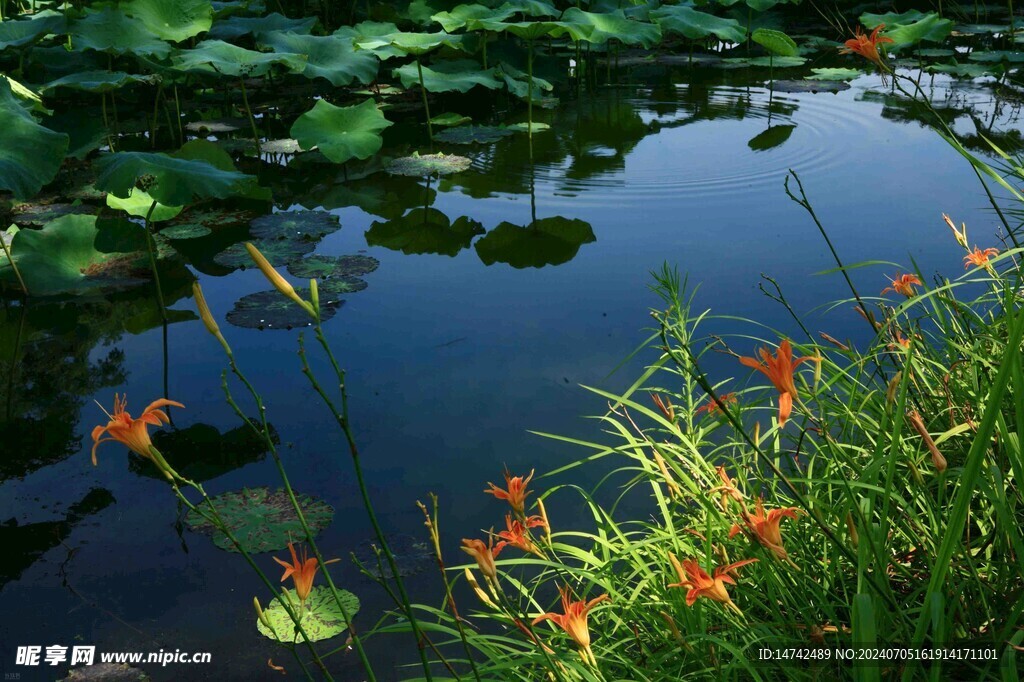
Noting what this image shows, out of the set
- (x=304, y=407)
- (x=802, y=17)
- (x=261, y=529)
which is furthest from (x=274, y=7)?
(x=261, y=529)

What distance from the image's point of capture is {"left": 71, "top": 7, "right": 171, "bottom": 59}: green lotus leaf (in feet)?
14.5

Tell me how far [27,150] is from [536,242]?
186 cm

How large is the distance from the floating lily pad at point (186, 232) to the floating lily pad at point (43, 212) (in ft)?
1.45

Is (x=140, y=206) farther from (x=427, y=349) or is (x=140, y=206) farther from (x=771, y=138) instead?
(x=771, y=138)

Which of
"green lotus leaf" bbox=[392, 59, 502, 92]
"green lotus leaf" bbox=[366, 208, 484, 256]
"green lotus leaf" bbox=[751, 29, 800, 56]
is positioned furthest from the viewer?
"green lotus leaf" bbox=[751, 29, 800, 56]

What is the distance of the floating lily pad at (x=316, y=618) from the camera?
182cm

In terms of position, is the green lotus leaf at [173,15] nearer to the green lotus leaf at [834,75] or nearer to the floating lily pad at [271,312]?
the floating lily pad at [271,312]

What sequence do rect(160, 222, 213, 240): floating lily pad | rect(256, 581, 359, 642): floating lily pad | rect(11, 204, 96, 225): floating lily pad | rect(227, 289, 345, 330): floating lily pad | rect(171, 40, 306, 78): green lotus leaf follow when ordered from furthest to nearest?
rect(171, 40, 306, 78): green lotus leaf → rect(11, 204, 96, 225): floating lily pad → rect(160, 222, 213, 240): floating lily pad → rect(227, 289, 345, 330): floating lily pad → rect(256, 581, 359, 642): floating lily pad

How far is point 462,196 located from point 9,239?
188 cm

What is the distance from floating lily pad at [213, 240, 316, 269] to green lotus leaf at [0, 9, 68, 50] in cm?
185

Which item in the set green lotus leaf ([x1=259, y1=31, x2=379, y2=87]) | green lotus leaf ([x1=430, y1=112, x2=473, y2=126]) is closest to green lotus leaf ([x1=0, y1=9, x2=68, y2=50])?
green lotus leaf ([x1=259, y1=31, x2=379, y2=87])

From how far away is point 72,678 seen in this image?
67.9 inches

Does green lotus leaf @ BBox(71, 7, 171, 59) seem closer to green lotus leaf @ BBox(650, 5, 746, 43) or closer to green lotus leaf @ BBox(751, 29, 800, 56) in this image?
green lotus leaf @ BBox(650, 5, 746, 43)

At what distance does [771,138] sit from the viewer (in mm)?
5031
